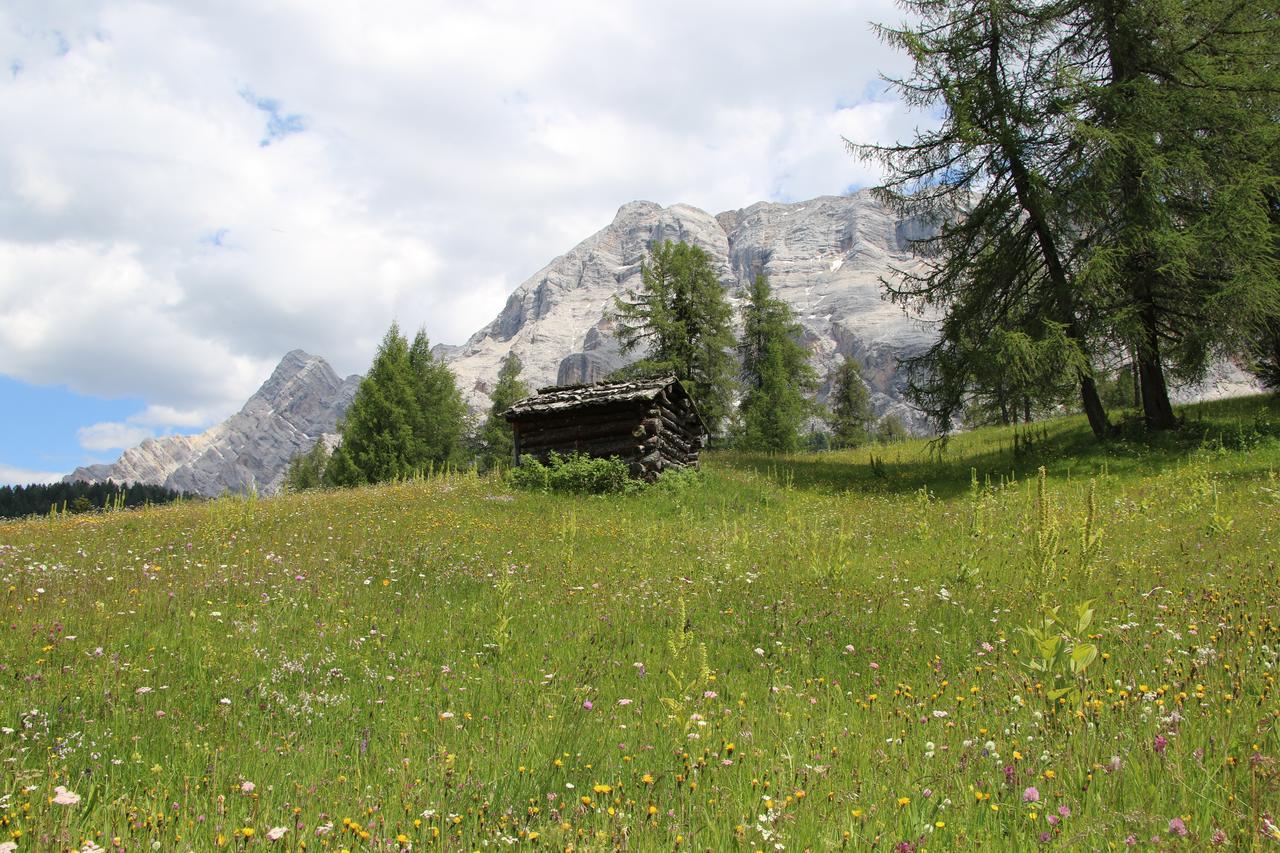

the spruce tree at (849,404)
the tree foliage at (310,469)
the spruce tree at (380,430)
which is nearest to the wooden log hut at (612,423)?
the spruce tree at (380,430)

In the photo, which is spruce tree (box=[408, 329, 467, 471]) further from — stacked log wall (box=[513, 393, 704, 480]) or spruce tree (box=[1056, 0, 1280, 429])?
spruce tree (box=[1056, 0, 1280, 429])

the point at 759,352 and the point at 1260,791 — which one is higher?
the point at 759,352

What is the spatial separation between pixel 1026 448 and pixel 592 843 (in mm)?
20420

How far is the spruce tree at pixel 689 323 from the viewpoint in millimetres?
33562

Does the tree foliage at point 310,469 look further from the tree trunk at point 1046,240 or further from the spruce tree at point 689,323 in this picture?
the tree trunk at point 1046,240

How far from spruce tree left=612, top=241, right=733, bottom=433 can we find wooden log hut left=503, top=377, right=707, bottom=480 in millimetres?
13197

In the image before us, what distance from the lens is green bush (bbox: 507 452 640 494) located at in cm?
1711

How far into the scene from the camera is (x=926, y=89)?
18.8m

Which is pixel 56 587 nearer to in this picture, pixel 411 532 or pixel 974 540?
pixel 411 532

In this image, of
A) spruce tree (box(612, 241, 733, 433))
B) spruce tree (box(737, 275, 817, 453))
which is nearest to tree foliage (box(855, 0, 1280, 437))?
spruce tree (box(612, 241, 733, 433))

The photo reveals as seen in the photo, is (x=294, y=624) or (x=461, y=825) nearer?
(x=461, y=825)

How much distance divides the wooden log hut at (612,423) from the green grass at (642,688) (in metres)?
7.13

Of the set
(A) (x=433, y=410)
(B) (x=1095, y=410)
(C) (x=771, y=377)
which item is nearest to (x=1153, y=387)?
(B) (x=1095, y=410)

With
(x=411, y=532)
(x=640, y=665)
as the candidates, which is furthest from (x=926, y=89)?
(x=640, y=665)
